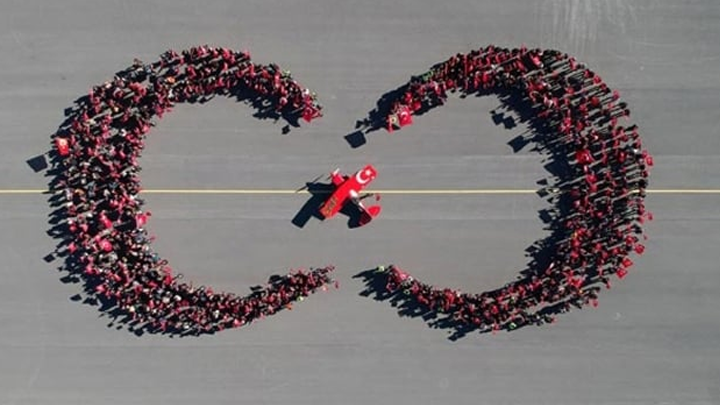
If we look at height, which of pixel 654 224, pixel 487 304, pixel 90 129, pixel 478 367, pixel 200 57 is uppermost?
pixel 200 57

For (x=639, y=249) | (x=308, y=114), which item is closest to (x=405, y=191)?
(x=308, y=114)

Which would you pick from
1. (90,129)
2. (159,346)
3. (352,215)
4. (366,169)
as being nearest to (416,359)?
(352,215)

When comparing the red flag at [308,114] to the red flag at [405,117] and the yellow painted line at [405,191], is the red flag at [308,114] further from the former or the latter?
the red flag at [405,117]

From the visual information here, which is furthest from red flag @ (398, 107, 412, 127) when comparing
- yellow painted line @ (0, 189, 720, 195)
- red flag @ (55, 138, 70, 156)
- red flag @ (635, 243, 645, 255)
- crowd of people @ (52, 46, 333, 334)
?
red flag @ (55, 138, 70, 156)

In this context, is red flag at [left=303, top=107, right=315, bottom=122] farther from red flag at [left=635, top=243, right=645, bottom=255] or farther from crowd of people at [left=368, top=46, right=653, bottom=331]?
red flag at [left=635, top=243, right=645, bottom=255]

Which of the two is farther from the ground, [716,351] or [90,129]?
[90,129]

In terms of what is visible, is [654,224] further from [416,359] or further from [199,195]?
[199,195]

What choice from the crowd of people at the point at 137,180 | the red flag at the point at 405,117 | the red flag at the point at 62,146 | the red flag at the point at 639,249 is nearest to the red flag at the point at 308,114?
the crowd of people at the point at 137,180

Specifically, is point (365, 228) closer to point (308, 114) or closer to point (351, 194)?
point (351, 194)
